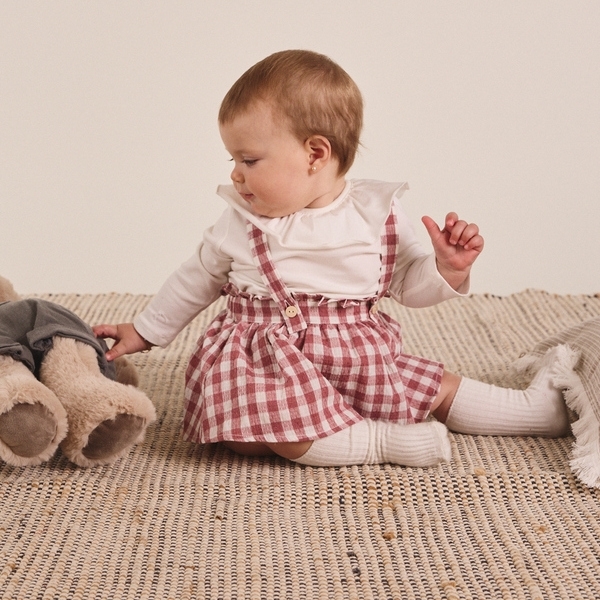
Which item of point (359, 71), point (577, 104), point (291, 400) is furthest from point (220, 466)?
point (577, 104)

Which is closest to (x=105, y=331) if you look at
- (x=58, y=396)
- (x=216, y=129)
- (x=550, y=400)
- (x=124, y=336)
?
(x=124, y=336)

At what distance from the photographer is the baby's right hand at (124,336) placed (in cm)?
115

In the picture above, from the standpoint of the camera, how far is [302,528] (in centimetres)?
88

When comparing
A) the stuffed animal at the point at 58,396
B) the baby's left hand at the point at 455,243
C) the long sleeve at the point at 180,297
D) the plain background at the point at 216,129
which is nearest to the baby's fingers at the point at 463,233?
the baby's left hand at the point at 455,243

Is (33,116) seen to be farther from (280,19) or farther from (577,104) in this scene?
(577,104)

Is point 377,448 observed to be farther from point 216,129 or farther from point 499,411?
point 216,129

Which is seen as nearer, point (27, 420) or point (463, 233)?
point (27, 420)

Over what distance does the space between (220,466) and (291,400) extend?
0.11 metres

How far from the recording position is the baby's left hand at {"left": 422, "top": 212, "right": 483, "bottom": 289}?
1049 mm

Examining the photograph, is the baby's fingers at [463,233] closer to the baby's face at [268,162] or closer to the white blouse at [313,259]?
the white blouse at [313,259]

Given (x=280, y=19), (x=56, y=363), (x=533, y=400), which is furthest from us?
(x=280, y=19)

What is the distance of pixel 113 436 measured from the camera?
3.14 feet

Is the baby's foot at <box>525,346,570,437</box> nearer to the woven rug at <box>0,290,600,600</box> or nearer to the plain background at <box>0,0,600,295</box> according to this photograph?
the woven rug at <box>0,290,600,600</box>

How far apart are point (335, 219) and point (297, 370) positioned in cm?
19
